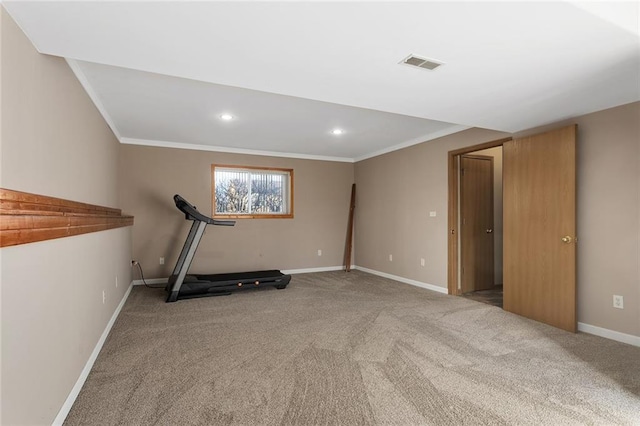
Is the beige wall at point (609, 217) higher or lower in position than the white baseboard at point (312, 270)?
higher

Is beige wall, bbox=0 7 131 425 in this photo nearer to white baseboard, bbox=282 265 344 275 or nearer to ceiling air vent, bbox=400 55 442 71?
ceiling air vent, bbox=400 55 442 71

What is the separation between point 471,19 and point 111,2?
169cm

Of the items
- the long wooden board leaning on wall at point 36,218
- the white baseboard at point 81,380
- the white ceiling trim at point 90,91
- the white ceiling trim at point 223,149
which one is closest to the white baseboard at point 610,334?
the white baseboard at point 81,380

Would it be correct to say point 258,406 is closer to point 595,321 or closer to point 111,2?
point 111,2

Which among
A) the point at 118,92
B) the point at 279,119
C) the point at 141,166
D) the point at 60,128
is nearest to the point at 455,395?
the point at 60,128

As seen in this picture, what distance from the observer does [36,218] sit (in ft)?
4.79

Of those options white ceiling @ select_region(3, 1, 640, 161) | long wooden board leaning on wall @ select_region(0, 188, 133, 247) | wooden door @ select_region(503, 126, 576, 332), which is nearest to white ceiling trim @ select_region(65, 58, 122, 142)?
white ceiling @ select_region(3, 1, 640, 161)

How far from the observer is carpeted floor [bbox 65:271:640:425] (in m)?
1.83

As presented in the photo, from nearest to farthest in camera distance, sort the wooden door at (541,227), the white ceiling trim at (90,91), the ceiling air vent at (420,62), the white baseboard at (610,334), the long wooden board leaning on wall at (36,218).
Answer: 1. the long wooden board leaning on wall at (36,218)
2. the ceiling air vent at (420,62)
3. the white ceiling trim at (90,91)
4. the white baseboard at (610,334)
5. the wooden door at (541,227)

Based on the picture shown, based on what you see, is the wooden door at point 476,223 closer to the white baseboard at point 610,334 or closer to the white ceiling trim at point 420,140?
the white ceiling trim at point 420,140

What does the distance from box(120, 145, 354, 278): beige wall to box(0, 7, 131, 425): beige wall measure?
2503 mm

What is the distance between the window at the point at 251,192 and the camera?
5.66m

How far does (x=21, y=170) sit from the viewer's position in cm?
145

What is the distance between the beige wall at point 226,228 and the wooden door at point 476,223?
2.43 meters
